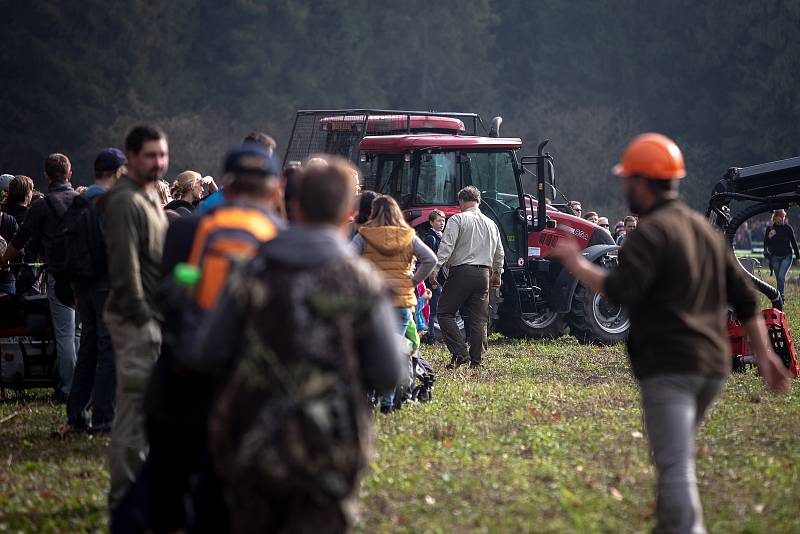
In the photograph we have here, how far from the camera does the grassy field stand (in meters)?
6.38

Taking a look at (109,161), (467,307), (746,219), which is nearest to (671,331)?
(109,161)

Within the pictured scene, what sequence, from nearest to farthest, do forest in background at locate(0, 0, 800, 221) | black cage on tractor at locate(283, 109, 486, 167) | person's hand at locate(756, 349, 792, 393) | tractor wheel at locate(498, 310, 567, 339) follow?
person's hand at locate(756, 349, 792, 393) < tractor wheel at locate(498, 310, 567, 339) < black cage on tractor at locate(283, 109, 486, 167) < forest in background at locate(0, 0, 800, 221)

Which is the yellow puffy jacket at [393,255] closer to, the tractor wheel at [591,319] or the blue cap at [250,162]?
the blue cap at [250,162]

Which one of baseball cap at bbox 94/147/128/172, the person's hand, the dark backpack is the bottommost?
the person's hand

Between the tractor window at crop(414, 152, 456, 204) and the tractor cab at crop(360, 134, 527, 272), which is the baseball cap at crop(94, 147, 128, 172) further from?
the tractor window at crop(414, 152, 456, 204)

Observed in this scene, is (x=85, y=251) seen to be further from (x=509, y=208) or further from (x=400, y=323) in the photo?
(x=509, y=208)

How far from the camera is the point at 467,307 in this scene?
44.0ft

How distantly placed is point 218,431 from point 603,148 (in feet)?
173

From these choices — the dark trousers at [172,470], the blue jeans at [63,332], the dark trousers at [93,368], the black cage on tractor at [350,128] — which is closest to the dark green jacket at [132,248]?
the dark trousers at [172,470]

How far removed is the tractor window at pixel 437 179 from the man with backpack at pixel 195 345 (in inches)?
427

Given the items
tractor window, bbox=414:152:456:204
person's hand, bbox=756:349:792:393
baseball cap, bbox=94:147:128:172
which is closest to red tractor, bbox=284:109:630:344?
tractor window, bbox=414:152:456:204

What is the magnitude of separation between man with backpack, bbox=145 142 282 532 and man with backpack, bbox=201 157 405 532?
309mm

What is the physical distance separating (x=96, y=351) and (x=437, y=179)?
310 inches

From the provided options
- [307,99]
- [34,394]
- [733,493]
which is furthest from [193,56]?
[733,493]
